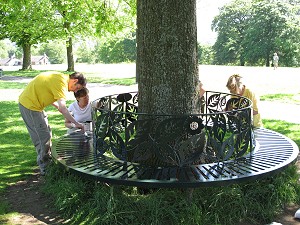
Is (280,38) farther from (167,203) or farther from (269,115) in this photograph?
(167,203)

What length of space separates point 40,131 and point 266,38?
5368 centimetres

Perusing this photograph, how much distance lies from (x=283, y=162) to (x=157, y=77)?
64.3 inches

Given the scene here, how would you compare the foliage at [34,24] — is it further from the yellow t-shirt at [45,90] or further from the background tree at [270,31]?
the background tree at [270,31]

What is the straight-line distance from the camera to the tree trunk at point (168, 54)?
166 inches

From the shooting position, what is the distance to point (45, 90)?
488 cm

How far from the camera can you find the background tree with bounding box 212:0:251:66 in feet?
198

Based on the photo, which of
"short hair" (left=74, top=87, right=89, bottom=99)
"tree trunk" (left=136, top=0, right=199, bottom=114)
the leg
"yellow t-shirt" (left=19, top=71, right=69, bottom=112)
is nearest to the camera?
"tree trunk" (left=136, top=0, right=199, bottom=114)

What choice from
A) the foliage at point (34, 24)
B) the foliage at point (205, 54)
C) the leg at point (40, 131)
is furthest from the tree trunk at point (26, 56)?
the foliage at point (205, 54)

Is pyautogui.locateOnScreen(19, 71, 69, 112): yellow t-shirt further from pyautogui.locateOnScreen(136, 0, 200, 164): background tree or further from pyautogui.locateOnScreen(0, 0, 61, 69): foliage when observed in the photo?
pyautogui.locateOnScreen(0, 0, 61, 69): foliage

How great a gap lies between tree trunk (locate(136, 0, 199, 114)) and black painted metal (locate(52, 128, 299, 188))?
747 mm

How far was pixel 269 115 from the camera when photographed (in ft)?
32.5

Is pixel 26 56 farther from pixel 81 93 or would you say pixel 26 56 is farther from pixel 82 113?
pixel 81 93

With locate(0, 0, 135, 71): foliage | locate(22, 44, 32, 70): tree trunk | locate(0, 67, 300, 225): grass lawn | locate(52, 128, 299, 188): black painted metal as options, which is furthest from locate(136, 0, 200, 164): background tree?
locate(22, 44, 32, 70): tree trunk

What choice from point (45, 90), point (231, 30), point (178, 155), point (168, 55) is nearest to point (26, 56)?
point (45, 90)
